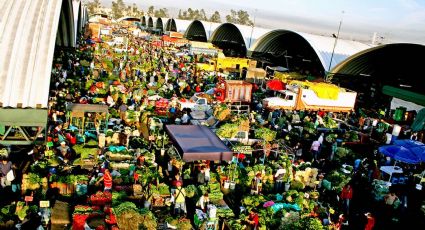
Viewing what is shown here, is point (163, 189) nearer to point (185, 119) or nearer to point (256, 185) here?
point (256, 185)

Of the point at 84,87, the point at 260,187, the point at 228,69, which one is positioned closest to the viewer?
the point at 260,187

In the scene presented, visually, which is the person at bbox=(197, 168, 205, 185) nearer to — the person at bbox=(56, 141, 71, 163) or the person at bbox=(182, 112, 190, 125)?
the person at bbox=(56, 141, 71, 163)

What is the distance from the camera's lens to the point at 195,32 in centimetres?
7131

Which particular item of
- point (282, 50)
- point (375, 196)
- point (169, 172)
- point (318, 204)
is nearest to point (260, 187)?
point (318, 204)

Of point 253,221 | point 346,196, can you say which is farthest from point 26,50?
point 346,196

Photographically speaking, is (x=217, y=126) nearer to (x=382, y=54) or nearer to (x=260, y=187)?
(x=260, y=187)

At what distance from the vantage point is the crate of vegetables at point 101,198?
10.0 m

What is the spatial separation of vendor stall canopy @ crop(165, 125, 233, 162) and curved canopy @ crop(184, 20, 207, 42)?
181 ft

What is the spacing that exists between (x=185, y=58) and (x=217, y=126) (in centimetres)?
2391

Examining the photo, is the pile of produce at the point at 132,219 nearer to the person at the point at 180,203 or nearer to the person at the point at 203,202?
the person at the point at 180,203

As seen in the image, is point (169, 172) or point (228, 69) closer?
point (169, 172)

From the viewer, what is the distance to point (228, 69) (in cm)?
3700

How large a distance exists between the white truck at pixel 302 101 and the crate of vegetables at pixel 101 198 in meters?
15.3

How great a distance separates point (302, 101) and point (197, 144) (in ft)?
45.3
